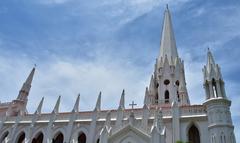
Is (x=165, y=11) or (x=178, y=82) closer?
(x=178, y=82)

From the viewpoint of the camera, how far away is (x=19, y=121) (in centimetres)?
3362

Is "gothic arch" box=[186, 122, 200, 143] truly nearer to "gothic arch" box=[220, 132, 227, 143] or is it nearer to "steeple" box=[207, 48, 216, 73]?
"gothic arch" box=[220, 132, 227, 143]

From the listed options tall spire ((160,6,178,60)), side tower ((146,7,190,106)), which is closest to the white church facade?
side tower ((146,7,190,106))

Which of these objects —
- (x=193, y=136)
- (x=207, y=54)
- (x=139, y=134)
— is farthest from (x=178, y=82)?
(x=139, y=134)

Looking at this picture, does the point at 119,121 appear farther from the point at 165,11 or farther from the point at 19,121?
the point at 165,11

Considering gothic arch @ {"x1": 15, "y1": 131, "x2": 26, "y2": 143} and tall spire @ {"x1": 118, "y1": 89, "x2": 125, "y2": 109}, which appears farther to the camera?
gothic arch @ {"x1": 15, "y1": 131, "x2": 26, "y2": 143}

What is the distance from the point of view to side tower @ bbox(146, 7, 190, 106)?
3922cm

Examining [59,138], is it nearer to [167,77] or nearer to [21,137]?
[21,137]

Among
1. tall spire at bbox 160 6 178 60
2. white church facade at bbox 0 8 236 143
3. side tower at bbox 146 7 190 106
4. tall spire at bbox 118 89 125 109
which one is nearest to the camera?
white church facade at bbox 0 8 236 143

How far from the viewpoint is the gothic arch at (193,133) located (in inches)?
963

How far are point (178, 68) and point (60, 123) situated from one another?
2294 centimetres

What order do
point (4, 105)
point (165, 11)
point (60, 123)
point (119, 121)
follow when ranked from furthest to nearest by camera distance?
point (165, 11) < point (4, 105) < point (60, 123) < point (119, 121)

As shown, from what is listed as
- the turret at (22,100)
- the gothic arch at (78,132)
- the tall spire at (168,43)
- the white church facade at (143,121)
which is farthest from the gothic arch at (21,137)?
the tall spire at (168,43)

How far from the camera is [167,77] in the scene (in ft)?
137
